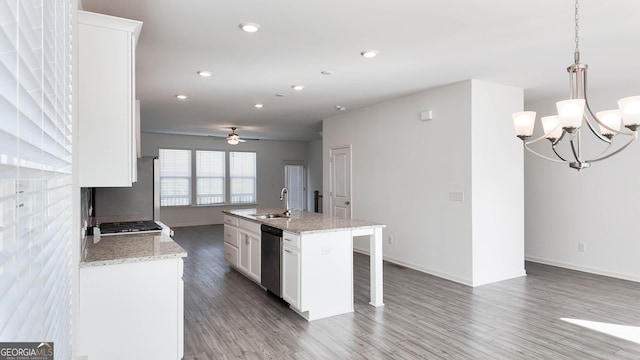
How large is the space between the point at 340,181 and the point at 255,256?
3.00 meters

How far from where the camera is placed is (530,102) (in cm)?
606

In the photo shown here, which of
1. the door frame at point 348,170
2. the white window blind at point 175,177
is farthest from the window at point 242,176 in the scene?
the door frame at point 348,170

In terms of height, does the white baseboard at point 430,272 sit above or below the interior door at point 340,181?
below

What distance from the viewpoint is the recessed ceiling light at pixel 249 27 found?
2947mm

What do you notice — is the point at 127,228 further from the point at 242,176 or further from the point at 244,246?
the point at 242,176

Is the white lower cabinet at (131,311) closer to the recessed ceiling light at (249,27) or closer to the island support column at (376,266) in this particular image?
the recessed ceiling light at (249,27)

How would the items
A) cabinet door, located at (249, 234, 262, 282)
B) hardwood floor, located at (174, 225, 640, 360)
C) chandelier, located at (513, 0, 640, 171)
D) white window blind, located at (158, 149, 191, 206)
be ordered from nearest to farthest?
1. chandelier, located at (513, 0, 640, 171)
2. hardwood floor, located at (174, 225, 640, 360)
3. cabinet door, located at (249, 234, 262, 282)
4. white window blind, located at (158, 149, 191, 206)

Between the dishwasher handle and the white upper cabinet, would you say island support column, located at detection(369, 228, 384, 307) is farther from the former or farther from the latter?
the white upper cabinet

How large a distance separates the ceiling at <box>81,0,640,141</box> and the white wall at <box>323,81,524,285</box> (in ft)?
1.13

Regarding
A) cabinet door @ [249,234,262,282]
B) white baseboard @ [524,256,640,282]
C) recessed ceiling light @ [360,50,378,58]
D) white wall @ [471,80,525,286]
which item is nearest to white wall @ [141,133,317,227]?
cabinet door @ [249,234,262,282]

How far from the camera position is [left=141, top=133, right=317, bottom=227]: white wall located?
10.1 m

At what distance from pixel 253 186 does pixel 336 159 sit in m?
4.73

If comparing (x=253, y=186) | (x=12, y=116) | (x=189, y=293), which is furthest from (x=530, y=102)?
(x=253, y=186)

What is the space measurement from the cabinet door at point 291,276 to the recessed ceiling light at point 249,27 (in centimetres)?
197
